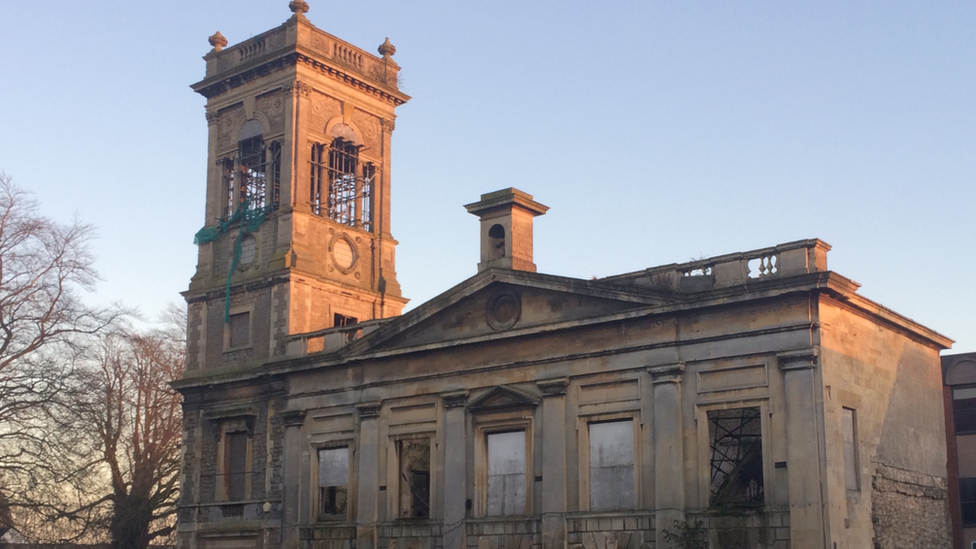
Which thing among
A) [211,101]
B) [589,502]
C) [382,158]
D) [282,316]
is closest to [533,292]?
[589,502]

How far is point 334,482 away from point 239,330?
7.06 meters

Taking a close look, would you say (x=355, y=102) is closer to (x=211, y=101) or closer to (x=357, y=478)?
(x=211, y=101)

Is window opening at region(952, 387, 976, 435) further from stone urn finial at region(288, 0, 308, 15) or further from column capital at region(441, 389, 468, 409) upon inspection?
stone urn finial at region(288, 0, 308, 15)

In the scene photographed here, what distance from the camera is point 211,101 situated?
41.3 m

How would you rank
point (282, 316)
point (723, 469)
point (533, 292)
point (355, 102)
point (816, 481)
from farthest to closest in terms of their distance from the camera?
1. point (355, 102)
2. point (282, 316)
3. point (533, 292)
4. point (723, 469)
5. point (816, 481)

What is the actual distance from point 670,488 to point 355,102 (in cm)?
1902

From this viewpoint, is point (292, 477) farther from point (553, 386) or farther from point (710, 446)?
point (710, 446)

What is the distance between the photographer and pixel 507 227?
105 ft

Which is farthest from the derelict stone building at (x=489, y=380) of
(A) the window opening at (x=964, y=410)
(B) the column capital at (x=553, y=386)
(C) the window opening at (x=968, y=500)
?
(C) the window opening at (x=968, y=500)

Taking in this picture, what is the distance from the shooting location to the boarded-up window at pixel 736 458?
2675 centimetres

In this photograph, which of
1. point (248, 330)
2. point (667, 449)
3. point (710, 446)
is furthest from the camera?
point (248, 330)

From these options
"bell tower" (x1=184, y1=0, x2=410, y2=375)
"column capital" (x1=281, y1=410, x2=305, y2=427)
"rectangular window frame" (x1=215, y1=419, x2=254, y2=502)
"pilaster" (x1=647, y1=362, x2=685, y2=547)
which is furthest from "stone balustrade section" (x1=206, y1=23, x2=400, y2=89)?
"pilaster" (x1=647, y1=362, x2=685, y2=547)

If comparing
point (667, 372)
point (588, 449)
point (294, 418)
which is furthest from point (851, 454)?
point (294, 418)

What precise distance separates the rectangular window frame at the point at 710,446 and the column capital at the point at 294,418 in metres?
12.9
